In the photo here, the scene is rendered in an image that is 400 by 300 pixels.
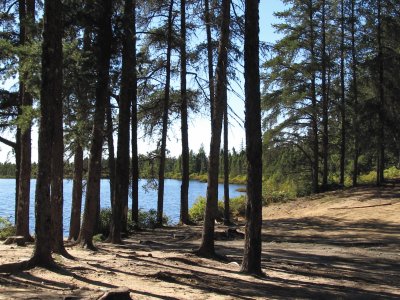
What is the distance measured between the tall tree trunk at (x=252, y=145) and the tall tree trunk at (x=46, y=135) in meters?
3.79

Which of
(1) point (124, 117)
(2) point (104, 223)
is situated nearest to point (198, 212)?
(2) point (104, 223)

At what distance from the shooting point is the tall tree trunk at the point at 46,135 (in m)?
8.63

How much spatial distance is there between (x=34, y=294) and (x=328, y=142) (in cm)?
2739

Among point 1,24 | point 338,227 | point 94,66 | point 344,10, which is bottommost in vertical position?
point 338,227

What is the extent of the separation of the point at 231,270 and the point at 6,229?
513 inches

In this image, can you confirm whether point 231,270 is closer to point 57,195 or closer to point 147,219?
point 57,195

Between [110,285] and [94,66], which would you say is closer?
[110,285]

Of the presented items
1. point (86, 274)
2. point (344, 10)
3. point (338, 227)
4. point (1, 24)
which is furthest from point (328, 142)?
point (86, 274)

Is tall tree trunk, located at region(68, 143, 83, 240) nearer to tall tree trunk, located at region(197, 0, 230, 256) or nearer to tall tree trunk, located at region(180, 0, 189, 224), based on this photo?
tall tree trunk, located at region(180, 0, 189, 224)

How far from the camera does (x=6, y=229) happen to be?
19.7 metres

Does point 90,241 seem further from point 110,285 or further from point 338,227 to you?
point 338,227

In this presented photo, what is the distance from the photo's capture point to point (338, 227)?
20953 millimetres

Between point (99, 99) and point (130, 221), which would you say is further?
point (130, 221)

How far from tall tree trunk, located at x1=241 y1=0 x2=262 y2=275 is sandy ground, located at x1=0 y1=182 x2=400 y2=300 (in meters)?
0.53
